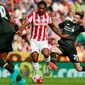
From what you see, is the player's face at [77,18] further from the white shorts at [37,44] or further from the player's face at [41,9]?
the player's face at [41,9]

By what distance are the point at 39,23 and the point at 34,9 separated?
788cm

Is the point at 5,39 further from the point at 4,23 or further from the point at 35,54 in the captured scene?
the point at 35,54

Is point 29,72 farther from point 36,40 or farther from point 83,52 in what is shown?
point 36,40

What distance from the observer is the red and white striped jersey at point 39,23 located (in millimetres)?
12672

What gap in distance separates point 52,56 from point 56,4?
768cm

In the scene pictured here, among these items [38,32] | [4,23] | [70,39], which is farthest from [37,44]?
[4,23]

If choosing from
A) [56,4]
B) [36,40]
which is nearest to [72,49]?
[36,40]

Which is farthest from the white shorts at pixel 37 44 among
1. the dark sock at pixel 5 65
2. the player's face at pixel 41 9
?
the dark sock at pixel 5 65

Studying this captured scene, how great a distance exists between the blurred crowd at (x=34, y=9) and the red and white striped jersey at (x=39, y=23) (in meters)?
5.44

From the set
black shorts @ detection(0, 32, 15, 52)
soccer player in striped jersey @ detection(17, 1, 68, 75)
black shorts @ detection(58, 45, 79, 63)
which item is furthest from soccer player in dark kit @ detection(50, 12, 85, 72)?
black shorts @ detection(0, 32, 15, 52)

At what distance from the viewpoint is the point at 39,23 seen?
1280cm

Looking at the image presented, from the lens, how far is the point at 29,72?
17.0 meters

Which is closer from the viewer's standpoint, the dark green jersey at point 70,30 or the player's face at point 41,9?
the player's face at point 41,9

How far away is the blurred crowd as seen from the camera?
60.7 ft
